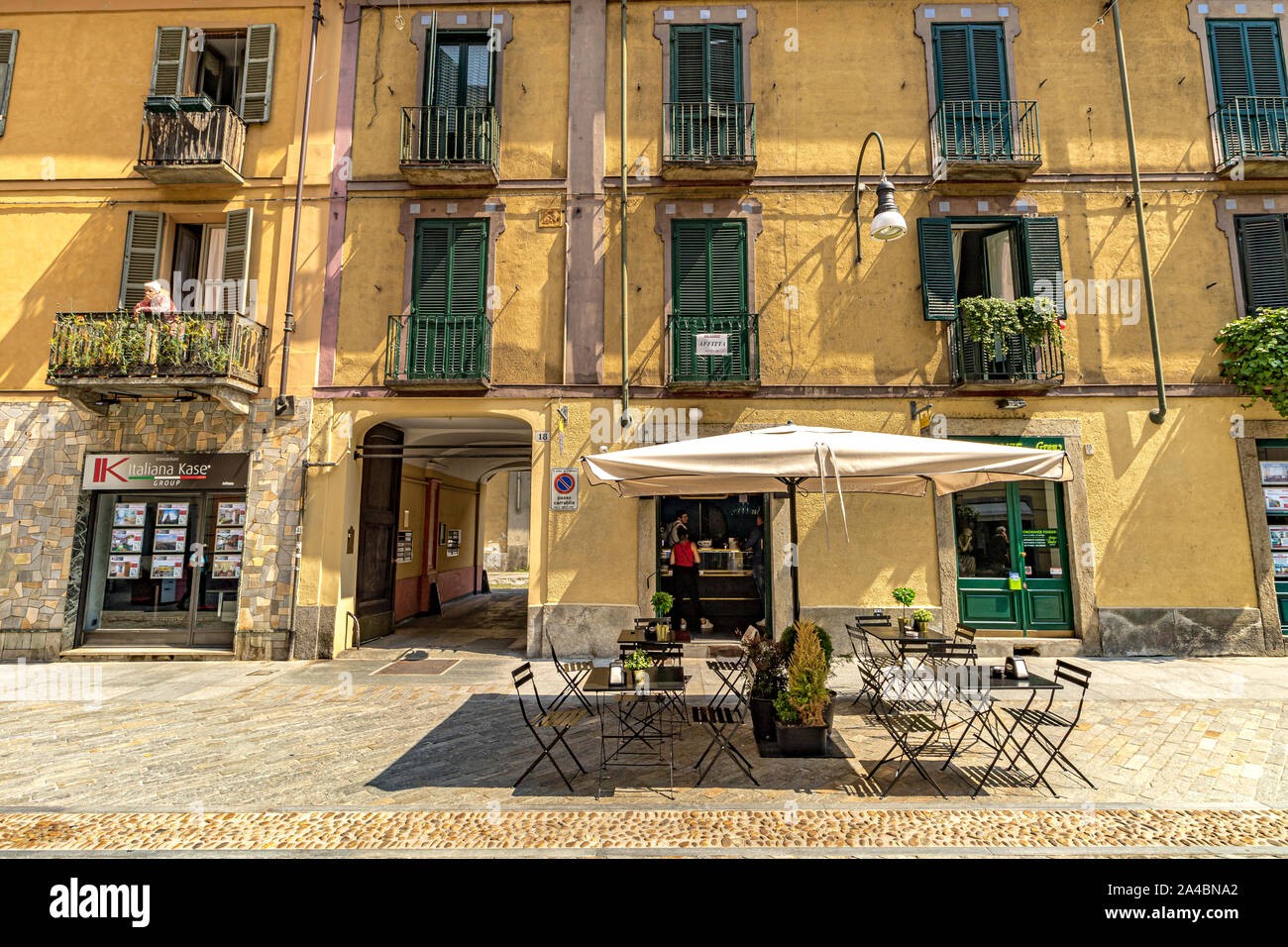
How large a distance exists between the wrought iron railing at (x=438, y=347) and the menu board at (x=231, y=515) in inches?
132

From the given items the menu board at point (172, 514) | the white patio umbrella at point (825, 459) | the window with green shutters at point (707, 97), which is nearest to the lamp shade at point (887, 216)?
the white patio umbrella at point (825, 459)

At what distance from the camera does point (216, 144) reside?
10.7m

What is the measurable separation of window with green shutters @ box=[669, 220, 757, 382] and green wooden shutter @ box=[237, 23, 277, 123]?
25.8 ft

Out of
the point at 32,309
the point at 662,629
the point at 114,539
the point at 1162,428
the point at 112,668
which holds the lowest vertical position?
the point at 112,668

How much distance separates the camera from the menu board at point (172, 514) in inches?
414

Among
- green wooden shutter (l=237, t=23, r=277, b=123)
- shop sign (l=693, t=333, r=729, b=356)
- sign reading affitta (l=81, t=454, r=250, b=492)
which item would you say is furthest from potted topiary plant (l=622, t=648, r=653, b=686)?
green wooden shutter (l=237, t=23, r=277, b=123)

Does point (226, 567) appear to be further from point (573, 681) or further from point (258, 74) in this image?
point (258, 74)

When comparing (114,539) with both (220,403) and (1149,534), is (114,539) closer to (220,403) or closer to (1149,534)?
(220,403)

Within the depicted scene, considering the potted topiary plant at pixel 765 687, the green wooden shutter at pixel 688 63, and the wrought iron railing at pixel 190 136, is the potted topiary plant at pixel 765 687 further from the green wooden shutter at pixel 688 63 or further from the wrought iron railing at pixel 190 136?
the wrought iron railing at pixel 190 136

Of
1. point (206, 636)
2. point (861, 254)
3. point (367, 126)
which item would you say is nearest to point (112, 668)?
point (206, 636)

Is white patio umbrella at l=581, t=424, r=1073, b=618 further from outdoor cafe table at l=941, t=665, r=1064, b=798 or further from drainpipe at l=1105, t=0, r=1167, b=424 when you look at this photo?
drainpipe at l=1105, t=0, r=1167, b=424

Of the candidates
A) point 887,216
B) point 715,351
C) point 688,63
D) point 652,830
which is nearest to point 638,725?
point 652,830

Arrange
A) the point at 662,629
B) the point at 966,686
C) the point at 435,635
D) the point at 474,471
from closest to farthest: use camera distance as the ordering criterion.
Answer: the point at 966,686 < the point at 662,629 < the point at 435,635 < the point at 474,471

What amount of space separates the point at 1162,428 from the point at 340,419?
13831mm
